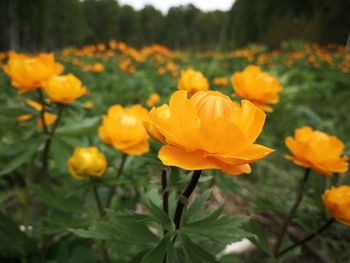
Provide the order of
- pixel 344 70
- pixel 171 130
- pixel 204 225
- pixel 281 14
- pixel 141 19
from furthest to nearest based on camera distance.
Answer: pixel 141 19 < pixel 281 14 < pixel 344 70 < pixel 204 225 < pixel 171 130

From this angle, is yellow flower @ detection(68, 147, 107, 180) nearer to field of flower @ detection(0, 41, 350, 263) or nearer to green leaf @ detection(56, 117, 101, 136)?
field of flower @ detection(0, 41, 350, 263)

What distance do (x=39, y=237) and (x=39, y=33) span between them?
23865 millimetres

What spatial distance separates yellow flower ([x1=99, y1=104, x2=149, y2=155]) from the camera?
0.98m

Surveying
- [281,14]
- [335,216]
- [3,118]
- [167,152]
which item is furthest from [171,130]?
[281,14]

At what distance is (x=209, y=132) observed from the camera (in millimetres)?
486

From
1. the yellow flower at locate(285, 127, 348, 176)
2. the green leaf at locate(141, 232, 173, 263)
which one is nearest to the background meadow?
the green leaf at locate(141, 232, 173, 263)

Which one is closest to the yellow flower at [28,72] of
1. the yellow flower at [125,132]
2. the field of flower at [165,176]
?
the field of flower at [165,176]

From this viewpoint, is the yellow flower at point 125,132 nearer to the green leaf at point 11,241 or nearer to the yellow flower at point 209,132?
the green leaf at point 11,241

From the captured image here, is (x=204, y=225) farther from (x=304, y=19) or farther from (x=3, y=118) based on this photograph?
(x=304, y=19)

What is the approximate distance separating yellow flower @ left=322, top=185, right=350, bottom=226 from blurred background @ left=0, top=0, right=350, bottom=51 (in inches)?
59.0

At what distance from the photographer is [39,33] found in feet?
73.9

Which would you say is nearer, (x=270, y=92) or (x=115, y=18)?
(x=270, y=92)

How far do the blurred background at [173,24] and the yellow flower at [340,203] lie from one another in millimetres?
1499

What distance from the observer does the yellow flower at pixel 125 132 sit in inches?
38.6
